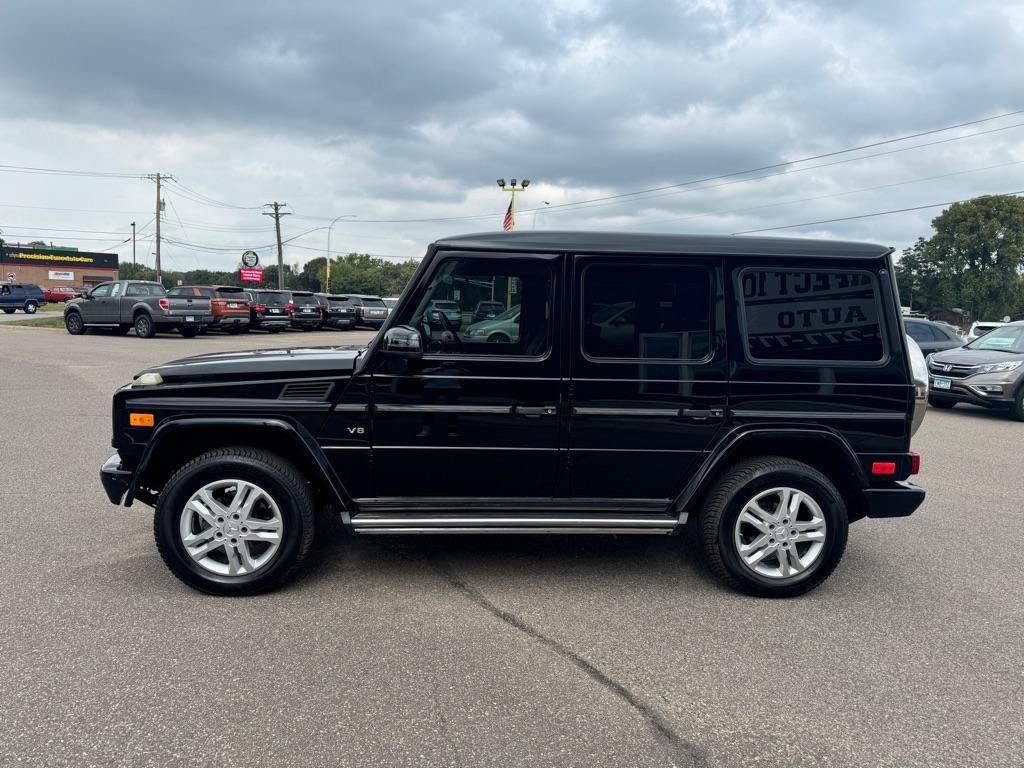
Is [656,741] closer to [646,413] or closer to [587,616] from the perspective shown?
[587,616]

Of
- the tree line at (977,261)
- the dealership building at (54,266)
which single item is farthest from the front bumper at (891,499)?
the dealership building at (54,266)

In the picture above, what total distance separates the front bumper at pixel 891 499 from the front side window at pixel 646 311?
1.27 meters

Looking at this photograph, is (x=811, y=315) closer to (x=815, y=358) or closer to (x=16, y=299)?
(x=815, y=358)

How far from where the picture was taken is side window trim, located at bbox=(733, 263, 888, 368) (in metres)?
3.98

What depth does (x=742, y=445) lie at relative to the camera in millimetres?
4020

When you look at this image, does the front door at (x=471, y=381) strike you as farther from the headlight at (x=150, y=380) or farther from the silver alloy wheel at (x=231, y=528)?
the headlight at (x=150, y=380)

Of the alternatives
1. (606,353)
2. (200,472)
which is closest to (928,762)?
(606,353)

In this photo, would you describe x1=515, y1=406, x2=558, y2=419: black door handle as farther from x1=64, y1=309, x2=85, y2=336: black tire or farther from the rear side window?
x1=64, y1=309, x2=85, y2=336: black tire

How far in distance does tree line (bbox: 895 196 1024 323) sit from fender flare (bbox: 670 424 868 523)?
2740 inches

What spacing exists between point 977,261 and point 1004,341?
62060 mm

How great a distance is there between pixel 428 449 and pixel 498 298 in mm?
907

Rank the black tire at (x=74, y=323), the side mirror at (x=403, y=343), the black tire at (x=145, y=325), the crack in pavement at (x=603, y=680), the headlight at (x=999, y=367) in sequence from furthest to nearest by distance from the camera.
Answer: the black tire at (x=74, y=323) < the black tire at (x=145, y=325) < the headlight at (x=999, y=367) < the side mirror at (x=403, y=343) < the crack in pavement at (x=603, y=680)

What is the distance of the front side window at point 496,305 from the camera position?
3891mm

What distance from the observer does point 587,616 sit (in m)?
3.76
